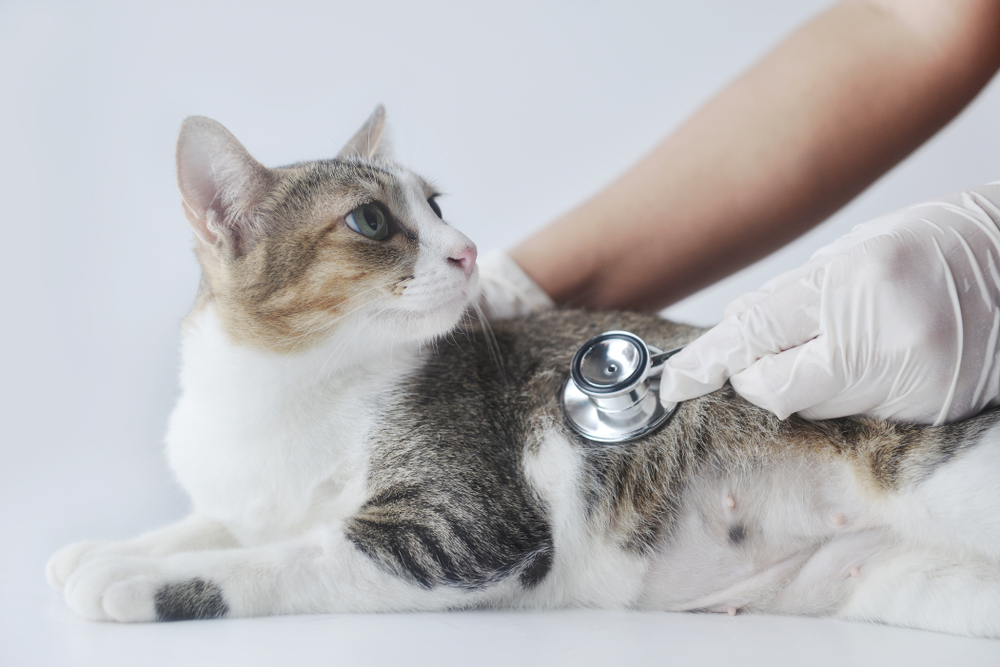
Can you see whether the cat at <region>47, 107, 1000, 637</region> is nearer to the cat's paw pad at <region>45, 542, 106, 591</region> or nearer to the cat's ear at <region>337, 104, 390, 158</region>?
the cat's paw pad at <region>45, 542, 106, 591</region>

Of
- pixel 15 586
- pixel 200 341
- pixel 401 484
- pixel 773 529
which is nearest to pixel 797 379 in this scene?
pixel 773 529

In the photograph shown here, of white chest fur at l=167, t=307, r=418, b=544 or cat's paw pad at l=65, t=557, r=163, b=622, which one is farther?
white chest fur at l=167, t=307, r=418, b=544

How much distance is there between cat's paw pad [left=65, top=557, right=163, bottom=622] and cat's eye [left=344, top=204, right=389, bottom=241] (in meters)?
0.88

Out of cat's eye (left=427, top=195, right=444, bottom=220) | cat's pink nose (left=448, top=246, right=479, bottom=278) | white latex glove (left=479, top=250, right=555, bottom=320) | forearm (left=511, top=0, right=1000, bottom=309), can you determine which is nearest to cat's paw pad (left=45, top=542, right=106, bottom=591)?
cat's pink nose (left=448, top=246, right=479, bottom=278)

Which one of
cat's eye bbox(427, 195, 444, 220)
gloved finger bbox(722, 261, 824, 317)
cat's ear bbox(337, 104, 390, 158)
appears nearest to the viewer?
gloved finger bbox(722, 261, 824, 317)

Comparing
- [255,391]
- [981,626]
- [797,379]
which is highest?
[255,391]

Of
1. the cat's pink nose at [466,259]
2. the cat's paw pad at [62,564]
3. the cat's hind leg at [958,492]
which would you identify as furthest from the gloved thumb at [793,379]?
the cat's paw pad at [62,564]

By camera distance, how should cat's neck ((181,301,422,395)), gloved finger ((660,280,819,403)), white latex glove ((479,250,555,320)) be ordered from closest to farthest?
gloved finger ((660,280,819,403)) → cat's neck ((181,301,422,395)) → white latex glove ((479,250,555,320))

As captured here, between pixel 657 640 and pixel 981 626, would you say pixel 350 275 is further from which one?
pixel 981 626

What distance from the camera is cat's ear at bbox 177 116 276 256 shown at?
156cm

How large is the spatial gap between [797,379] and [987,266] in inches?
17.7

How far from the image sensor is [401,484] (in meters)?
1.58

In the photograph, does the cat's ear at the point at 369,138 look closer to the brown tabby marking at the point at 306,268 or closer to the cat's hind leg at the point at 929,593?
the brown tabby marking at the point at 306,268

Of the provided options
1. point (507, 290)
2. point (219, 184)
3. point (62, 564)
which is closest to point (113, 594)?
point (62, 564)
